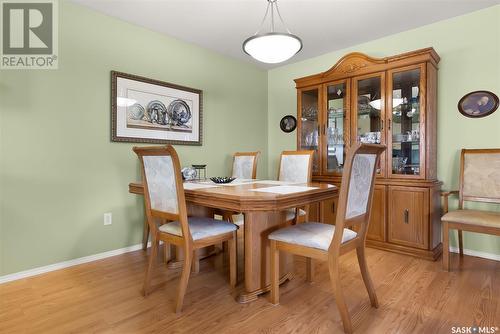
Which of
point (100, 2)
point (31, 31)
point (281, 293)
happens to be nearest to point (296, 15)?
point (100, 2)

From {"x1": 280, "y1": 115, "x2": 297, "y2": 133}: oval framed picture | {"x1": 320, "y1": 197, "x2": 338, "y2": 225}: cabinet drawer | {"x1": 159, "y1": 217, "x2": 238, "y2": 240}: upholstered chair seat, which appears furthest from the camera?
{"x1": 280, "y1": 115, "x2": 297, "y2": 133}: oval framed picture

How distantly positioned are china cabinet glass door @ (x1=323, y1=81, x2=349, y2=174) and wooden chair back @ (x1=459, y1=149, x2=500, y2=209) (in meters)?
1.09

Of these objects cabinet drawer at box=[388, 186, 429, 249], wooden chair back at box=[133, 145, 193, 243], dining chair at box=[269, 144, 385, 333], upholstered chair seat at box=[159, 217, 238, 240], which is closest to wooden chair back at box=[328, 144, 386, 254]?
dining chair at box=[269, 144, 385, 333]

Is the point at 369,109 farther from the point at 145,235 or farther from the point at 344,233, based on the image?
the point at 145,235

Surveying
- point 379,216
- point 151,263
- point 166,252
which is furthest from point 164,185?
point 379,216

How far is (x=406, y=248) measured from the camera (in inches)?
103

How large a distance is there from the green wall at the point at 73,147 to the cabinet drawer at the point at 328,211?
1.66 meters

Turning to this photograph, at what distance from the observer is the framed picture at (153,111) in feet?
8.75

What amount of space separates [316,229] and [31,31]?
2.64m

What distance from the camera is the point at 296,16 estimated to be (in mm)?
2658

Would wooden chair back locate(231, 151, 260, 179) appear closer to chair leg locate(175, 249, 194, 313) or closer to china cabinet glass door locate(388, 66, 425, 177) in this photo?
china cabinet glass door locate(388, 66, 425, 177)

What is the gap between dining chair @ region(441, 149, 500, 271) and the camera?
2212 millimetres

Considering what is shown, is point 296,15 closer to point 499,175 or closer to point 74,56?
point 74,56

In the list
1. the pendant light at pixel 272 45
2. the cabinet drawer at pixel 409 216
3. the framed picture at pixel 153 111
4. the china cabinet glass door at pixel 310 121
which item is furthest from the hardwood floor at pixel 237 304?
the pendant light at pixel 272 45
